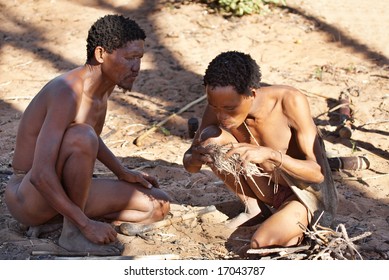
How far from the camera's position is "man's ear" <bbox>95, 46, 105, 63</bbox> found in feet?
13.9

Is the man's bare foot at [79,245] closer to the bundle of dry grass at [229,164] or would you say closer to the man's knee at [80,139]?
the man's knee at [80,139]

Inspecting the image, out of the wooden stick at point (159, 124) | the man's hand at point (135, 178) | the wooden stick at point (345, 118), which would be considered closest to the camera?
the man's hand at point (135, 178)

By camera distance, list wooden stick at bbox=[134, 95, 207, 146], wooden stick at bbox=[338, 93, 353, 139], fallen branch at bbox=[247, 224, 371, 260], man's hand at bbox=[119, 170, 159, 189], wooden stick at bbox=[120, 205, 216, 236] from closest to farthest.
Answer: fallen branch at bbox=[247, 224, 371, 260], wooden stick at bbox=[120, 205, 216, 236], man's hand at bbox=[119, 170, 159, 189], wooden stick at bbox=[338, 93, 353, 139], wooden stick at bbox=[134, 95, 207, 146]

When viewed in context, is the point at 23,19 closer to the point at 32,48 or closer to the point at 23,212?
the point at 32,48

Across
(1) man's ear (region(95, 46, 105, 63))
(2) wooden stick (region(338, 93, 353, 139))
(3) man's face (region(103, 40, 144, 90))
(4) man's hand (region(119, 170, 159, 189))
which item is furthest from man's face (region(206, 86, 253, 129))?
(2) wooden stick (region(338, 93, 353, 139))

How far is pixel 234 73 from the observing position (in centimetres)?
400

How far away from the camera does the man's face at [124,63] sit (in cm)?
426

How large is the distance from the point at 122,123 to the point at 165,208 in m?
2.23

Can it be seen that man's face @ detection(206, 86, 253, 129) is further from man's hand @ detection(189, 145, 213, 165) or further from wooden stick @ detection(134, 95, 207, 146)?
wooden stick @ detection(134, 95, 207, 146)

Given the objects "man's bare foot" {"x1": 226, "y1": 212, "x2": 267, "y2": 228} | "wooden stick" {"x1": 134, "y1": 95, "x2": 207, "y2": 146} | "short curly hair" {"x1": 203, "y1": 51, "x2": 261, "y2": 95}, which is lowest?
"wooden stick" {"x1": 134, "y1": 95, "x2": 207, "y2": 146}

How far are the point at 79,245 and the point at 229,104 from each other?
1.25 meters

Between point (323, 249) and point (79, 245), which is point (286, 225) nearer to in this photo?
point (323, 249)

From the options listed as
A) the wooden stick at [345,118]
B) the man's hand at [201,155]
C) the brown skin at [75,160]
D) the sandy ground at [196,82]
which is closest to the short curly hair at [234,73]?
the man's hand at [201,155]

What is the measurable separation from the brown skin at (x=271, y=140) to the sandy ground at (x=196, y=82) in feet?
1.13
